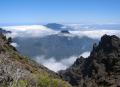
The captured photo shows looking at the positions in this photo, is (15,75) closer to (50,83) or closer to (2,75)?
(2,75)

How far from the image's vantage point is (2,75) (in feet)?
77.2

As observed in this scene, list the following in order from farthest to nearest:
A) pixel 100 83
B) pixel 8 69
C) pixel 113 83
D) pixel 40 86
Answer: pixel 100 83, pixel 113 83, pixel 40 86, pixel 8 69

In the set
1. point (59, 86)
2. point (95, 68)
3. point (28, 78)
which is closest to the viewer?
point (28, 78)

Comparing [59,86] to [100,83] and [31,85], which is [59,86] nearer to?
[31,85]

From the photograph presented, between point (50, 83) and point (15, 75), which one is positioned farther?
point (50, 83)

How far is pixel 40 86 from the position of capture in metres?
29.7

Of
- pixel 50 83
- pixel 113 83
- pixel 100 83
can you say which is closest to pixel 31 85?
pixel 50 83

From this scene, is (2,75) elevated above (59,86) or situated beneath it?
elevated above

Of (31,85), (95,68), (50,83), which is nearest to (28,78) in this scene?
(31,85)

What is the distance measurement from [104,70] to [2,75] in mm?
156588

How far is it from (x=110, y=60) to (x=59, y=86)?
6018 inches

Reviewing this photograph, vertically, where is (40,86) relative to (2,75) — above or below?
below

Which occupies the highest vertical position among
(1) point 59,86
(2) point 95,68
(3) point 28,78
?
(3) point 28,78

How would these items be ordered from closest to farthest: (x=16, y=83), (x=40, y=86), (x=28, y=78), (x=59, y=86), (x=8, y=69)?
(x=16, y=83)
(x=8, y=69)
(x=28, y=78)
(x=40, y=86)
(x=59, y=86)
